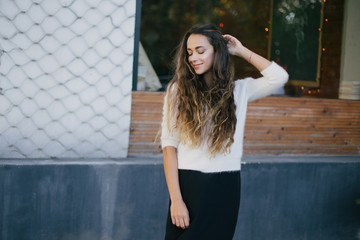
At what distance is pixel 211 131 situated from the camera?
1.98 m

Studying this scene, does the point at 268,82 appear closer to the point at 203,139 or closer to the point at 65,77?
the point at 203,139

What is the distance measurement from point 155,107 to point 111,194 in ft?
2.78

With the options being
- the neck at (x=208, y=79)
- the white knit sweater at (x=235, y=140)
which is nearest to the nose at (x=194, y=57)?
the neck at (x=208, y=79)

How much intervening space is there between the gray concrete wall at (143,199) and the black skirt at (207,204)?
4.15 feet

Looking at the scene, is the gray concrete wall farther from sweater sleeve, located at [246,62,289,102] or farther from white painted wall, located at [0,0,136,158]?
sweater sleeve, located at [246,62,289,102]

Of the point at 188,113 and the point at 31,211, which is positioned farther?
the point at 31,211

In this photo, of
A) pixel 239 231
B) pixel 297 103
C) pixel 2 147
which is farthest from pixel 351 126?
pixel 2 147

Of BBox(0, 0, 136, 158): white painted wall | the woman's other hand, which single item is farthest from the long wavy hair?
BBox(0, 0, 136, 158): white painted wall

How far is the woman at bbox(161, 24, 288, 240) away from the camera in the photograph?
1.94 m

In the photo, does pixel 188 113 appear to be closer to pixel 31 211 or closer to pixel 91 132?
pixel 91 132

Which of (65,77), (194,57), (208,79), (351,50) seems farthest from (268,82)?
(351,50)

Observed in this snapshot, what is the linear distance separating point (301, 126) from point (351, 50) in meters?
1.08

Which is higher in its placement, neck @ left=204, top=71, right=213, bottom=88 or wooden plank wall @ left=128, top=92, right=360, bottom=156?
neck @ left=204, top=71, right=213, bottom=88

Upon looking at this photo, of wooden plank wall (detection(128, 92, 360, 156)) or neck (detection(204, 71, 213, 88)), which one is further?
wooden plank wall (detection(128, 92, 360, 156))
